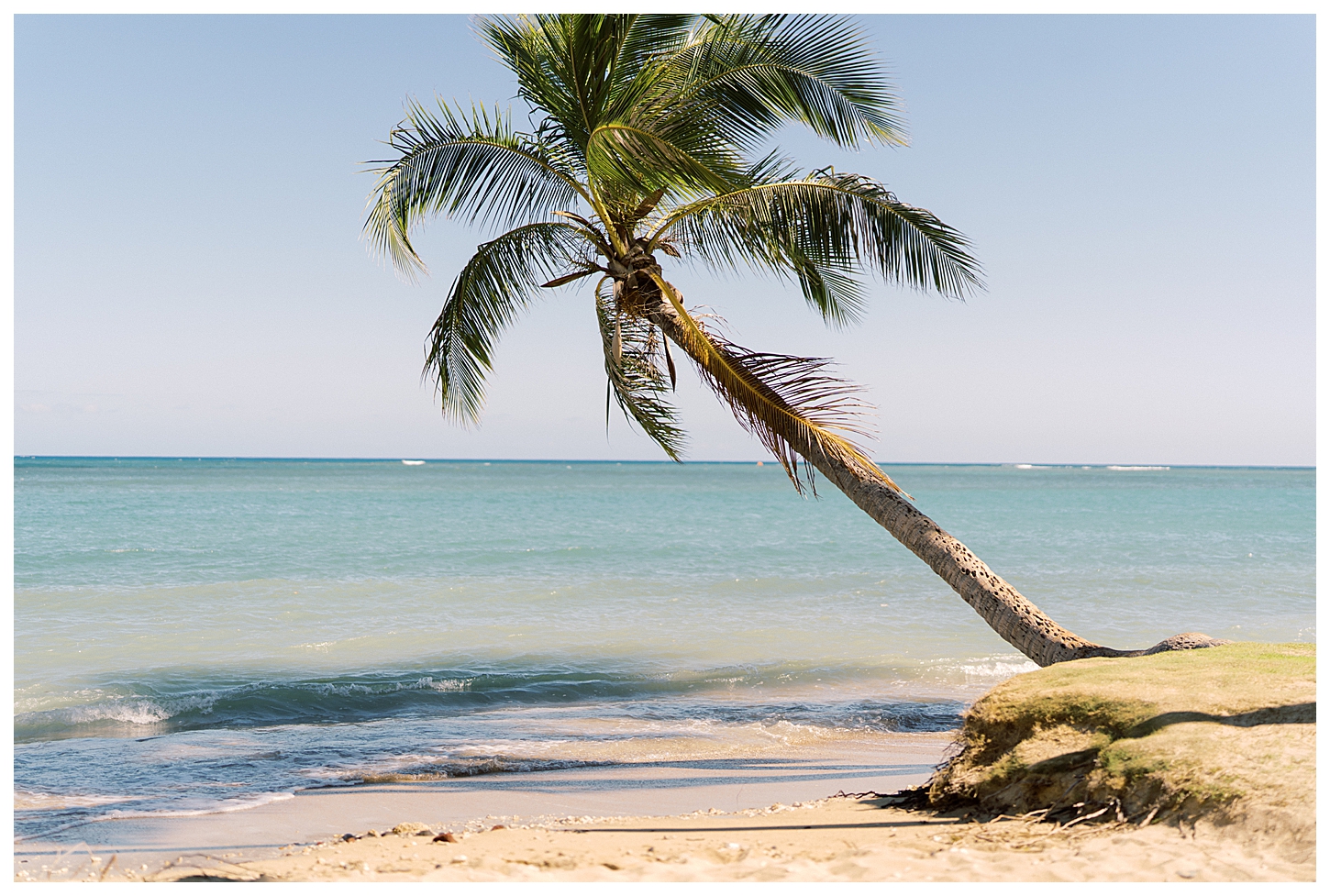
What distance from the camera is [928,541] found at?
6027 millimetres

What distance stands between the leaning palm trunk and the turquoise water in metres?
2.20

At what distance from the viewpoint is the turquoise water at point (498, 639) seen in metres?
7.20

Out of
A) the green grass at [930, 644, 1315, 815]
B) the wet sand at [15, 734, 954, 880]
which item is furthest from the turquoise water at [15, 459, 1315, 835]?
the green grass at [930, 644, 1315, 815]

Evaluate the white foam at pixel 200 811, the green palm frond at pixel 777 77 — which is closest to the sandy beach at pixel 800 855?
the white foam at pixel 200 811

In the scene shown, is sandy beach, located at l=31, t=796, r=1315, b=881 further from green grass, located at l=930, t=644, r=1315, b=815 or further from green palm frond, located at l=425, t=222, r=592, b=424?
green palm frond, located at l=425, t=222, r=592, b=424

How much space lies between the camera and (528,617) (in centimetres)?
1341

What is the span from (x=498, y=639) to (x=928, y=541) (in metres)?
7.43

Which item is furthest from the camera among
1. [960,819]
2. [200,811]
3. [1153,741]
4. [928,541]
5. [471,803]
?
[928,541]

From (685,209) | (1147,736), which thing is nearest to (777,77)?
(685,209)

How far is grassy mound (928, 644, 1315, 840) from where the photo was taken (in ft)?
12.0

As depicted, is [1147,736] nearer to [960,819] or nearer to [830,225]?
[960,819]

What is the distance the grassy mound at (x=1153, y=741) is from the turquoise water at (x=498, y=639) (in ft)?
9.32

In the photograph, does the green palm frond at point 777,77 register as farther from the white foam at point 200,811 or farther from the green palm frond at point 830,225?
the white foam at point 200,811
